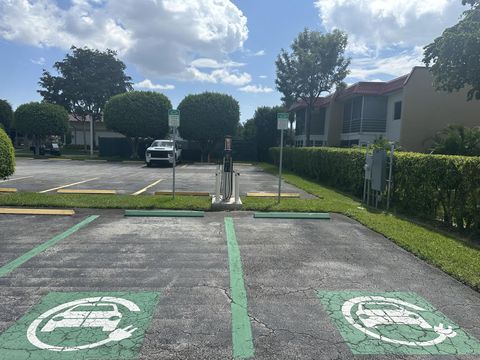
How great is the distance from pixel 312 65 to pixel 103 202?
23.3 meters

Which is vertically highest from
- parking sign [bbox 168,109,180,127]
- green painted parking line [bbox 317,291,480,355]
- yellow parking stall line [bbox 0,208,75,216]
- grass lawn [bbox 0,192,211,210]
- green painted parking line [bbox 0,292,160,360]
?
parking sign [bbox 168,109,180,127]

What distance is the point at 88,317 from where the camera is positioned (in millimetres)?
3717

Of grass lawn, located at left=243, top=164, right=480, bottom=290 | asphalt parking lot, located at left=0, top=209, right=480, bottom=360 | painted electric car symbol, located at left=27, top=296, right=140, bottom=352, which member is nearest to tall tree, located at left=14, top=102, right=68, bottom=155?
grass lawn, located at left=243, top=164, right=480, bottom=290

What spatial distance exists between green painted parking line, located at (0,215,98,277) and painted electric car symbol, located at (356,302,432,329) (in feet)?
13.9

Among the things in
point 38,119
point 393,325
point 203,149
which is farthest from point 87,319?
point 38,119

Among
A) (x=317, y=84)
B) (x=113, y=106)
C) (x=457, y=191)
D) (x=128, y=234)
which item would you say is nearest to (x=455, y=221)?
(x=457, y=191)

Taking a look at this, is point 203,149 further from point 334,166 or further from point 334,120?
point 334,166

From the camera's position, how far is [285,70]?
30797 millimetres

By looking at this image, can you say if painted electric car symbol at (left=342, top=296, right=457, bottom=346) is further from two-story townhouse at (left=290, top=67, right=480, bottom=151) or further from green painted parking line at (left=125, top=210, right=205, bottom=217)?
two-story townhouse at (left=290, top=67, right=480, bottom=151)

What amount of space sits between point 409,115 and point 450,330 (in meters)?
22.4

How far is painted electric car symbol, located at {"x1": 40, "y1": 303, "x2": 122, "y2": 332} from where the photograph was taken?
3553 mm

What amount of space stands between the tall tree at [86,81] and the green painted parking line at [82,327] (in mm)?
51676

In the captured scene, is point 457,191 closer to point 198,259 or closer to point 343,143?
point 198,259

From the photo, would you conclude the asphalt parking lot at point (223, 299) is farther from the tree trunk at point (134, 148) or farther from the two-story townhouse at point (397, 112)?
the tree trunk at point (134, 148)
